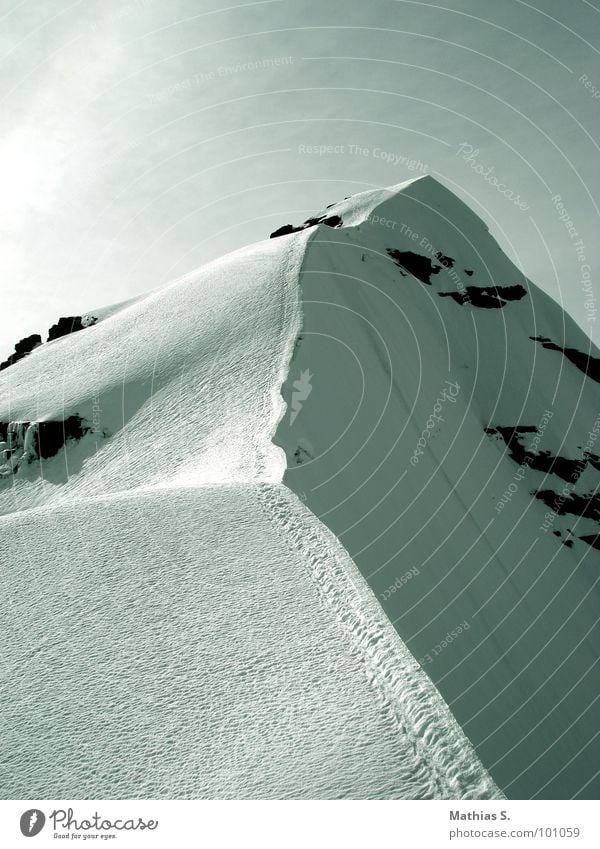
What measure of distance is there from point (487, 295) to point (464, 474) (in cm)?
2572

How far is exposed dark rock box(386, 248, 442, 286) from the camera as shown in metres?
45.8

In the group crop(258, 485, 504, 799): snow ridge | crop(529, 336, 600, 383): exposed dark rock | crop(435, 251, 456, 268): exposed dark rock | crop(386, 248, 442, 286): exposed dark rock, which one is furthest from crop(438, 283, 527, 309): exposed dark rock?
crop(258, 485, 504, 799): snow ridge

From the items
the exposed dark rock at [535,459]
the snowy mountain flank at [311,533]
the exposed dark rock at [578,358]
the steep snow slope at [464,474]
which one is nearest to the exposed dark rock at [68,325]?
the snowy mountain flank at [311,533]

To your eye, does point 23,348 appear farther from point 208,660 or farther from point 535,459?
point 208,660

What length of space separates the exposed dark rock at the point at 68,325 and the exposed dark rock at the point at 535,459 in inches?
1108

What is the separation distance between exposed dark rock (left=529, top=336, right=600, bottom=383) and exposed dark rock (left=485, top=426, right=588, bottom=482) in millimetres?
12253

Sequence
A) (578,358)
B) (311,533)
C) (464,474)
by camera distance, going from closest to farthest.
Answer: (311,533)
(464,474)
(578,358)

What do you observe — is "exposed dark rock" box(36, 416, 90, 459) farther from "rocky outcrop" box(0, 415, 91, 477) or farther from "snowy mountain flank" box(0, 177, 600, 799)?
"snowy mountain flank" box(0, 177, 600, 799)

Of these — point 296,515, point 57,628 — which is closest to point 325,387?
point 296,515

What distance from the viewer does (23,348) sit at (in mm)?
40688

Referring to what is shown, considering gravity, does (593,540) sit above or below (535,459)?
below

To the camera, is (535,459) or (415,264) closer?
(535,459)
